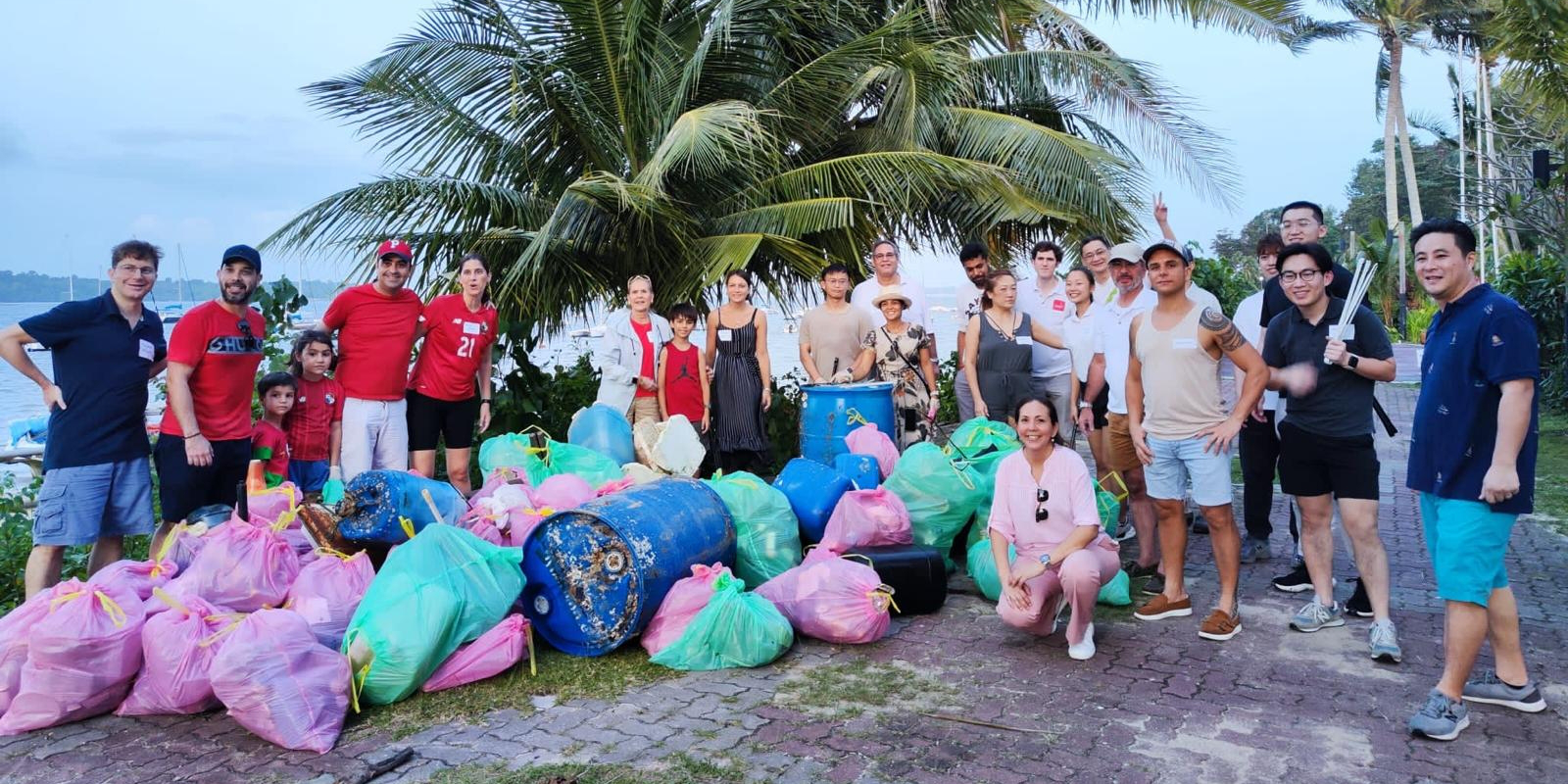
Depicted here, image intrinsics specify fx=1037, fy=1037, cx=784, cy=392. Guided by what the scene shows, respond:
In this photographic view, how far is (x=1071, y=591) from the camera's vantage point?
4266mm

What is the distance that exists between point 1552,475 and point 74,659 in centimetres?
1027

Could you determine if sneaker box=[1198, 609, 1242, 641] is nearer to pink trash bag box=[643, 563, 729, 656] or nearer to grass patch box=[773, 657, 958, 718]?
grass patch box=[773, 657, 958, 718]

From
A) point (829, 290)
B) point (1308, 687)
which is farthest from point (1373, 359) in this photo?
point (829, 290)

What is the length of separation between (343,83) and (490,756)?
785 centimetres

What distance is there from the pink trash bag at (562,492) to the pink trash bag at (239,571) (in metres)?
1.22

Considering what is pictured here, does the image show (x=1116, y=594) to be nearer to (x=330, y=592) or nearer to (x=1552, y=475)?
(x=330, y=592)

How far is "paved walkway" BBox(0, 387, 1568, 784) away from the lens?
331cm

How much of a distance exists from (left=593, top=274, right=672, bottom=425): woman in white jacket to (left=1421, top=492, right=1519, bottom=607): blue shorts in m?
4.61

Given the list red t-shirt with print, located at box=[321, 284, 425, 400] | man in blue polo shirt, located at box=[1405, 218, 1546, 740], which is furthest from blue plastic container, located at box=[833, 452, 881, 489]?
man in blue polo shirt, located at box=[1405, 218, 1546, 740]

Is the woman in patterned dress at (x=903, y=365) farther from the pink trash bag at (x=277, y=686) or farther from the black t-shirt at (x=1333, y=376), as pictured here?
the pink trash bag at (x=277, y=686)

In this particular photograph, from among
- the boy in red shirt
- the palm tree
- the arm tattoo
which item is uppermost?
the palm tree

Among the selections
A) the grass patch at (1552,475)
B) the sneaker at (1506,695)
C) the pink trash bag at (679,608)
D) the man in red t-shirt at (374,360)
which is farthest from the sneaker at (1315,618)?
the man in red t-shirt at (374,360)

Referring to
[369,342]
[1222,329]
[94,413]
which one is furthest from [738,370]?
[94,413]

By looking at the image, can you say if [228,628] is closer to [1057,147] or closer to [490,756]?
[490,756]
